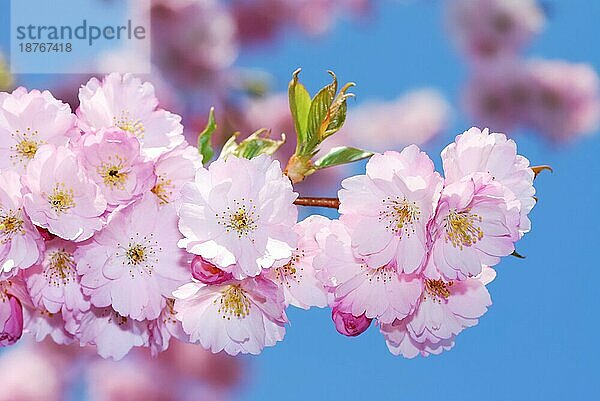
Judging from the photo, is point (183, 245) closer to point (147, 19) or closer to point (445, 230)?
point (445, 230)

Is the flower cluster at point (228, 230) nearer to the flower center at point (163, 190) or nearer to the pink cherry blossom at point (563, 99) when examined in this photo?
the flower center at point (163, 190)


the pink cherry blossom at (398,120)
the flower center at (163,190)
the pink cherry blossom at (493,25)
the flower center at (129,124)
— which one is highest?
the flower center at (129,124)

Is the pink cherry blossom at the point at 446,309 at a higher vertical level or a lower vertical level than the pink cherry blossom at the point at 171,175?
lower

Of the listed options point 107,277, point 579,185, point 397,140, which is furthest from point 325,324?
point 107,277

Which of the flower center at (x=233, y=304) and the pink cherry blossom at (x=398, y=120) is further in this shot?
the pink cherry blossom at (x=398, y=120)

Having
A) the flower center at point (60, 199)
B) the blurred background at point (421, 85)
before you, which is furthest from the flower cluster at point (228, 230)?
the blurred background at point (421, 85)

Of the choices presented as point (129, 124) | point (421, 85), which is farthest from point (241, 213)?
point (421, 85)

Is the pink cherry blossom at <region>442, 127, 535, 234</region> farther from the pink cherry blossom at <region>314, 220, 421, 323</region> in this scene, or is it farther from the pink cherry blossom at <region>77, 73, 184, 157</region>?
the pink cherry blossom at <region>77, 73, 184, 157</region>

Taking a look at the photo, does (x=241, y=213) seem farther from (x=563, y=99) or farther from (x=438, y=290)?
(x=563, y=99)

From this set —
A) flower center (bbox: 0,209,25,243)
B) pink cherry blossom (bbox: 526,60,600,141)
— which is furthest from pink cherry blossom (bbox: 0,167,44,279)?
pink cherry blossom (bbox: 526,60,600,141)
